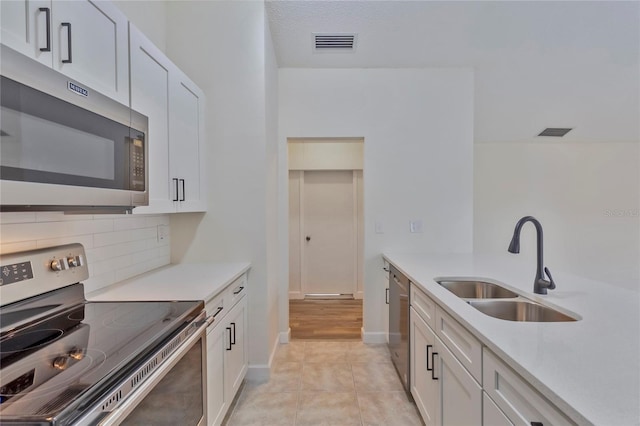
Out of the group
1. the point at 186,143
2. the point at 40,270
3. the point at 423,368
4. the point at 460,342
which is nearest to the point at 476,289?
the point at 423,368

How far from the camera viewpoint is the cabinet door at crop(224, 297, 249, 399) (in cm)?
190

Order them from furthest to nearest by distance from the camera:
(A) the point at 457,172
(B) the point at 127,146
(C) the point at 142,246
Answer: (A) the point at 457,172, (C) the point at 142,246, (B) the point at 127,146

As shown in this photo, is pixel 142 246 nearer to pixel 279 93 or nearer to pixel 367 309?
pixel 279 93

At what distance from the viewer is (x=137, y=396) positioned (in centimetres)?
93

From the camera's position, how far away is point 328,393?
2262mm

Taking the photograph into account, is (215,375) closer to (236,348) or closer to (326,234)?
(236,348)

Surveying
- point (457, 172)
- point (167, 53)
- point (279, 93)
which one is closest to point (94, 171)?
point (167, 53)

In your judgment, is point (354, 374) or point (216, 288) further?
point (354, 374)

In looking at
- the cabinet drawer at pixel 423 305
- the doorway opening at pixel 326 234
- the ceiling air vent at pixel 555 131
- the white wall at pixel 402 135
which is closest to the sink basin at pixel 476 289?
the cabinet drawer at pixel 423 305

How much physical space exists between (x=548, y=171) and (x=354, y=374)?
3772mm

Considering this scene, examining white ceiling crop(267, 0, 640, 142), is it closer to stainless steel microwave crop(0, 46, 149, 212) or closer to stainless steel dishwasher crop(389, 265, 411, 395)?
stainless steel microwave crop(0, 46, 149, 212)

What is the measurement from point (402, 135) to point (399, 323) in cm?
179

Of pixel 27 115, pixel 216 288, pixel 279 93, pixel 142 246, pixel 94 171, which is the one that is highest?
pixel 279 93

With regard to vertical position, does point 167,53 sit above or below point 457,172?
above
